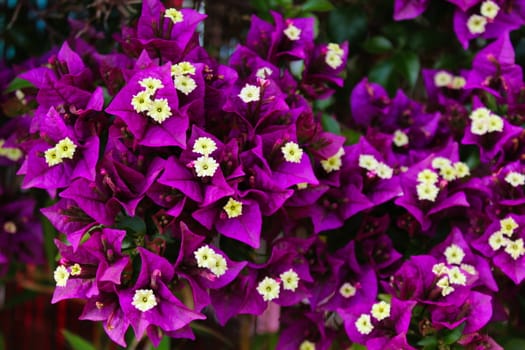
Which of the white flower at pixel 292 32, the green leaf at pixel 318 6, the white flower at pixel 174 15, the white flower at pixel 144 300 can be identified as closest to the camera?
the white flower at pixel 144 300

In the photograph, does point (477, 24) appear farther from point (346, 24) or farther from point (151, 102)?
point (151, 102)

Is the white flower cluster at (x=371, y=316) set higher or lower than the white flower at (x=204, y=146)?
lower

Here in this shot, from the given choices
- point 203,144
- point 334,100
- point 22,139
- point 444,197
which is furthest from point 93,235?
point 334,100

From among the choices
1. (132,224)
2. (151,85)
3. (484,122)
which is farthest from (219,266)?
(484,122)

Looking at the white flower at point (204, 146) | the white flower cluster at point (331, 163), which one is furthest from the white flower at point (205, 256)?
the white flower cluster at point (331, 163)

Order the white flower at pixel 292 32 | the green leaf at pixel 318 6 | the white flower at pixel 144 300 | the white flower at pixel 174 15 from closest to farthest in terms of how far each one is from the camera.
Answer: the white flower at pixel 144 300 → the white flower at pixel 174 15 → the white flower at pixel 292 32 → the green leaf at pixel 318 6

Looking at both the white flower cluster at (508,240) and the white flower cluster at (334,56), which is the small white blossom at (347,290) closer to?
the white flower cluster at (508,240)
